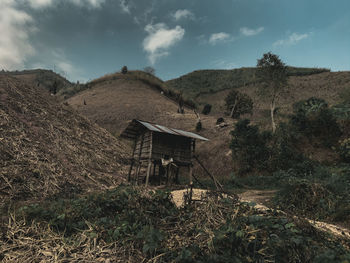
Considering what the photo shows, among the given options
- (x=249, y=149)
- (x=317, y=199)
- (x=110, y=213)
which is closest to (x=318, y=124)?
(x=249, y=149)

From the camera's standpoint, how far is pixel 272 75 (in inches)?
696

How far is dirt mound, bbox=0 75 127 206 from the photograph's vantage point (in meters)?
6.62

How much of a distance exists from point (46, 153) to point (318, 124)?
16866mm

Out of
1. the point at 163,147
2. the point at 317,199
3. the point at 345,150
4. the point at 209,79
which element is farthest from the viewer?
the point at 209,79

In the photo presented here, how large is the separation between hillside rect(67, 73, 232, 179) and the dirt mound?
840cm

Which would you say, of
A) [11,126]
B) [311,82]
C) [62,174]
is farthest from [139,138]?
[311,82]

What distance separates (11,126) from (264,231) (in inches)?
425

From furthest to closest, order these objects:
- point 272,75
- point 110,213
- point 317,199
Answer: point 272,75 → point 317,199 → point 110,213

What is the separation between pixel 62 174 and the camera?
809 cm

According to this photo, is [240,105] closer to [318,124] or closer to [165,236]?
[318,124]

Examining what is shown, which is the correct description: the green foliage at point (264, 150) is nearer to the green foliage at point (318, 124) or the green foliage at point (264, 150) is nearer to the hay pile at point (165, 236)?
the green foliage at point (318, 124)

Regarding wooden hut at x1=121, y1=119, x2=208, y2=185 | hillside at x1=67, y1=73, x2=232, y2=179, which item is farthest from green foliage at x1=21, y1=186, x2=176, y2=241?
hillside at x1=67, y1=73, x2=232, y2=179

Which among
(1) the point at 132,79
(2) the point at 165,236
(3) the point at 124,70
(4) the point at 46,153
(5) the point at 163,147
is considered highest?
(3) the point at 124,70

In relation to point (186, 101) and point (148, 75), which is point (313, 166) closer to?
point (186, 101)
